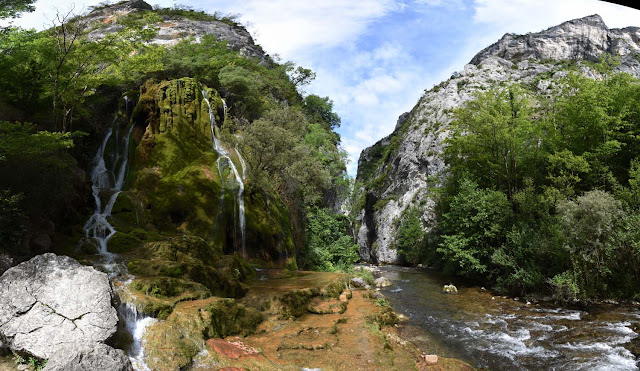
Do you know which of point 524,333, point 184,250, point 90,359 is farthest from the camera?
point 184,250

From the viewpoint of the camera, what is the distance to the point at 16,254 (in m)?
10.3

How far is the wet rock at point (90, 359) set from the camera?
6.70 metres

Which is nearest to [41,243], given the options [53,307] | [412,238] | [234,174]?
[53,307]

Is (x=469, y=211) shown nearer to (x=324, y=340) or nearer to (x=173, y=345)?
(x=324, y=340)

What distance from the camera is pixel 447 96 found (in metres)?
56.0

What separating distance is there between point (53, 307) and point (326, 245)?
2522 cm

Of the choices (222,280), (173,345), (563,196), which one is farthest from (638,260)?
(173,345)

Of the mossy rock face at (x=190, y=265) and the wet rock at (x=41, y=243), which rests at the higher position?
the wet rock at (x=41, y=243)

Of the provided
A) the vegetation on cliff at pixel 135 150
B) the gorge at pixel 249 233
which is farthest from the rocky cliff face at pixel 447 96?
the vegetation on cliff at pixel 135 150

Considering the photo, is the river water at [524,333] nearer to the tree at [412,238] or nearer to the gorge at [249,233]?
the gorge at [249,233]

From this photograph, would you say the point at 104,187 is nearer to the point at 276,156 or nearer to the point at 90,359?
the point at 276,156

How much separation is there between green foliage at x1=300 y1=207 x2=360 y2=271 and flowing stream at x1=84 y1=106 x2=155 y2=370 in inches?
577

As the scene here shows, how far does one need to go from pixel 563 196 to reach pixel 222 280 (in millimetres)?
19778

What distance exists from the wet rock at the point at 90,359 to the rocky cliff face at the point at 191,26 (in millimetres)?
51621
